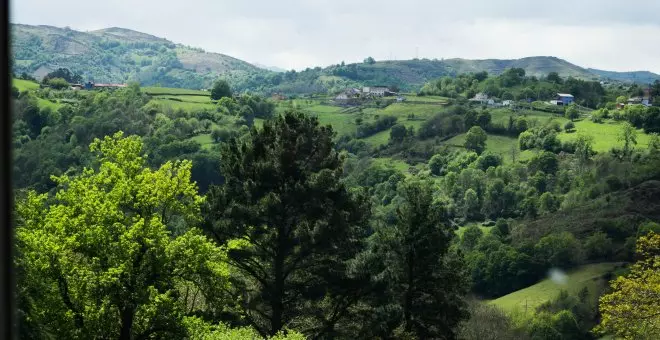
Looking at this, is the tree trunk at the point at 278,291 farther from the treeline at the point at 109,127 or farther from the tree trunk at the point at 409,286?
the treeline at the point at 109,127

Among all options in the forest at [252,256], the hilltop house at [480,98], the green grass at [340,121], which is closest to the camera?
the forest at [252,256]

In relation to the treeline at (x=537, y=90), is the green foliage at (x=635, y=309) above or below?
below

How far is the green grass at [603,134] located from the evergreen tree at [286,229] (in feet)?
360

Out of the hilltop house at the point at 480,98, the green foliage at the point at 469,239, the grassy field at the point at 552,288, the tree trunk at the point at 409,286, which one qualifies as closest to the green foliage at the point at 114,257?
the tree trunk at the point at 409,286

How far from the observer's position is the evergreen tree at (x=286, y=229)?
23797mm

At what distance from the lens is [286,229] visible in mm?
24375

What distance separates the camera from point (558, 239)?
9256 cm

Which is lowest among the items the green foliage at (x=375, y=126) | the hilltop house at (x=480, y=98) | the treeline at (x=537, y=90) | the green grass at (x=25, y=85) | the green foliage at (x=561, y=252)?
the green foliage at (x=561, y=252)

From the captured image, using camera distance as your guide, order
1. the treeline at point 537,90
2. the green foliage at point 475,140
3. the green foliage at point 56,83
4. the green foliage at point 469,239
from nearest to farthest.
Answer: the green foliage at point 469,239, the green foliage at point 475,140, the green foliage at point 56,83, the treeline at point 537,90

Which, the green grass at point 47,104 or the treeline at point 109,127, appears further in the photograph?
the green grass at point 47,104

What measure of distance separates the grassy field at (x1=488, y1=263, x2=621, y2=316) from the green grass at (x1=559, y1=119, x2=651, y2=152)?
138 ft

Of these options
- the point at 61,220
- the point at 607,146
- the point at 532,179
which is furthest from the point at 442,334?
the point at 607,146

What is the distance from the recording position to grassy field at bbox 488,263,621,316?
79750 millimetres

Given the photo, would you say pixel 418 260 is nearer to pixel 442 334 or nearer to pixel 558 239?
pixel 442 334
